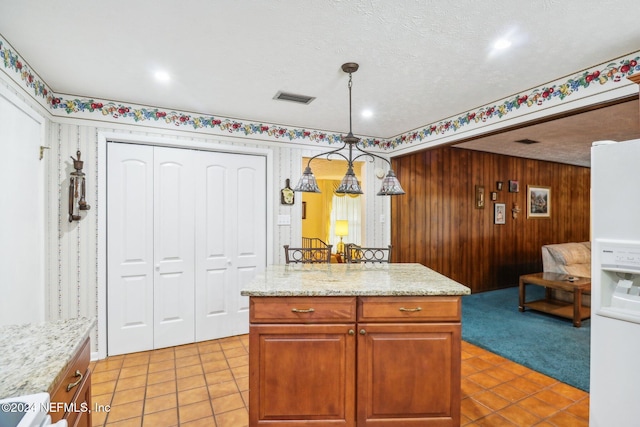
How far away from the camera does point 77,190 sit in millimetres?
2805

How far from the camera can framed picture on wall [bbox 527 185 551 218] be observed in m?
6.11

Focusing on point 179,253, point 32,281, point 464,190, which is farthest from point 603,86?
point 32,281

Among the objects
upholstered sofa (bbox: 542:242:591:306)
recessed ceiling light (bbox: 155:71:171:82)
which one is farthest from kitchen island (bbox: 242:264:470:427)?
upholstered sofa (bbox: 542:242:591:306)

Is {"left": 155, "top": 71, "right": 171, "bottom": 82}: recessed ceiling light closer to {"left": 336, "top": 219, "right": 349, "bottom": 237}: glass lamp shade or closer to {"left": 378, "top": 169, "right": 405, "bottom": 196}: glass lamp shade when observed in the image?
{"left": 378, "top": 169, "right": 405, "bottom": 196}: glass lamp shade

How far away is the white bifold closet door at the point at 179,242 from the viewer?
3.06 meters

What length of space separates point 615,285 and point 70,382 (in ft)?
8.06

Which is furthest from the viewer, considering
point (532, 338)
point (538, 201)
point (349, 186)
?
point (538, 201)

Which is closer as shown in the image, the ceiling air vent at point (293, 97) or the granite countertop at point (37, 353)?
the granite countertop at point (37, 353)

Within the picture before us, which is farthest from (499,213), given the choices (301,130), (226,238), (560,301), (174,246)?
(174,246)

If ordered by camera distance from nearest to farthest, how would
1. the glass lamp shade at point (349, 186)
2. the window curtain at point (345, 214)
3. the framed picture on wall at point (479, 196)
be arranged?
the glass lamp shade at point (349, 186) → the framed picture on wall at point (479, 196) → the window curtain at point (345, 214)

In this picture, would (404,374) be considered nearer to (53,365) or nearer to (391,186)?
(391,186)

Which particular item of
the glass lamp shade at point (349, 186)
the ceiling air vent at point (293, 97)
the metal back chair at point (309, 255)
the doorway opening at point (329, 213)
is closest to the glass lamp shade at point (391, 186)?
the glass lamp shade at point (349, 186)

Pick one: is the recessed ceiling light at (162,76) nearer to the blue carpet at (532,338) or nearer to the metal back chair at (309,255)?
the metal back chair at (309,255)

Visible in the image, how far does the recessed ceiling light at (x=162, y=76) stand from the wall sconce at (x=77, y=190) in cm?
104
